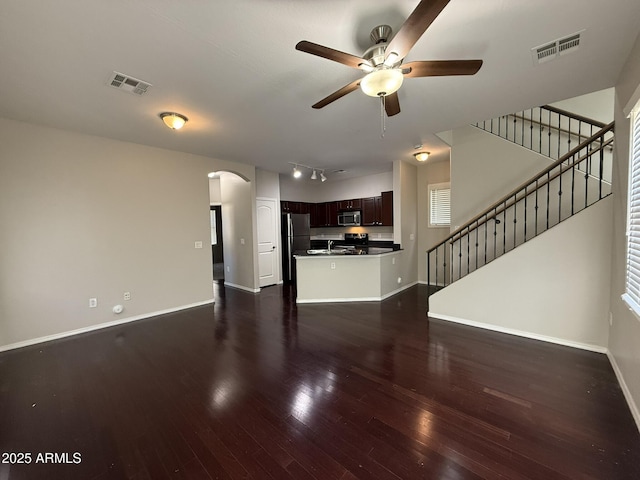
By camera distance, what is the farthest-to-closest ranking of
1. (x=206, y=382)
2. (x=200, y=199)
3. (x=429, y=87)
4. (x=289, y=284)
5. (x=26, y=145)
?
(x=289, y=284) → (x=200, y=199) → (x=26, y=145) → (x=429, y=87) → (x=206, y=382)

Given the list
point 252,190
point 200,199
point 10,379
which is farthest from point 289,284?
point 10,379

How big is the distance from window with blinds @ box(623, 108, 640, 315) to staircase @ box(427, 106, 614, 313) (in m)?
1.29

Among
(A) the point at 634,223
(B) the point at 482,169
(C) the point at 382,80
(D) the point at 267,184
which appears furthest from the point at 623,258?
(D) the point at 267,184

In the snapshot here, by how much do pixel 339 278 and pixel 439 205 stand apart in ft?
9.92

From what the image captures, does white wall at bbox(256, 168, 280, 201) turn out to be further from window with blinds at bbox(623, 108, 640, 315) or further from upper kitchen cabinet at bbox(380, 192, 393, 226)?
window with blinds at bbox(623, 108, 640, 315)

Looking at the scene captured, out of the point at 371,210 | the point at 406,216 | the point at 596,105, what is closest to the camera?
the point at 596,105

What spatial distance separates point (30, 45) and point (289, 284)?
549 cm

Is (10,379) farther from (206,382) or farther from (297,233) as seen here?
(297,233)

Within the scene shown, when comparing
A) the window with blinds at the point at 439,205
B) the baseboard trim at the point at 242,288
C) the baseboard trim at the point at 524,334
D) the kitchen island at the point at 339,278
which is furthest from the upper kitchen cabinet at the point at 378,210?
the baseboard trim at the point at 242,288

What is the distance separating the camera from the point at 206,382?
2.40 metres

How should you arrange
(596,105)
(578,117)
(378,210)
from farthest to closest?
(378,210)
(596,105)
(578,117)

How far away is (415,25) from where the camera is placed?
1448 mm

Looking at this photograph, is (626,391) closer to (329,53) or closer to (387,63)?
(387,63)

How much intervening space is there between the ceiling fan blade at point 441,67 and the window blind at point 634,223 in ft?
4.78
